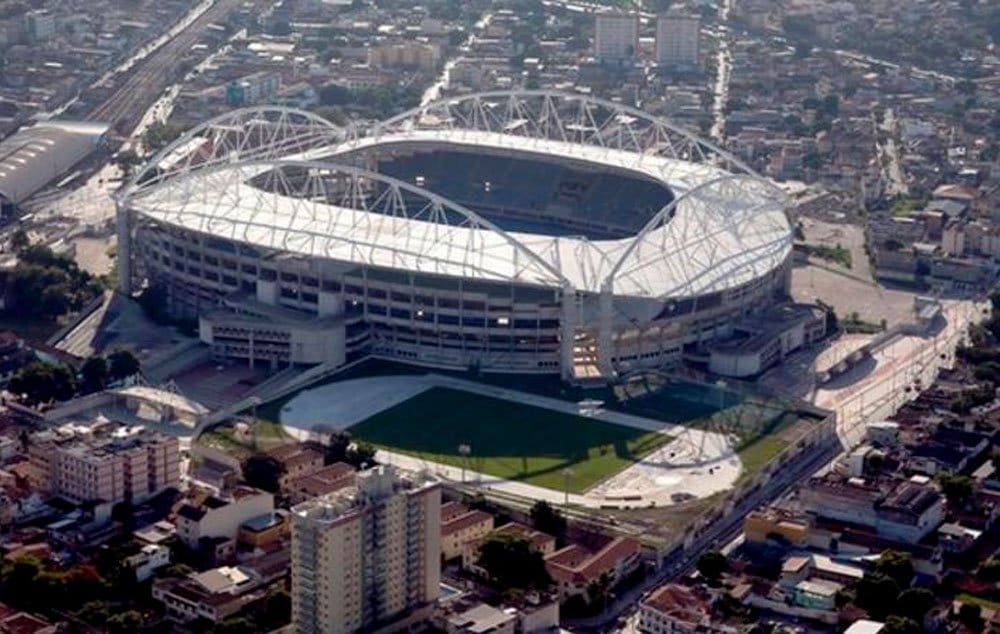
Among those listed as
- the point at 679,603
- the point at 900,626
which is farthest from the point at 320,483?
the point at 900,626

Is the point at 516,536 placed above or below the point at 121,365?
above

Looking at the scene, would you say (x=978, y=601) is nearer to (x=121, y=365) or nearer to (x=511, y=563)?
(x=511, y=563)

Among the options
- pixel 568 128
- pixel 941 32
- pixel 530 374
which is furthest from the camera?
pixel 941 32

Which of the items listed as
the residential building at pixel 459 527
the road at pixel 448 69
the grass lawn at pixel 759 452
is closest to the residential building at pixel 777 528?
the grass lawn at pixel 759 452

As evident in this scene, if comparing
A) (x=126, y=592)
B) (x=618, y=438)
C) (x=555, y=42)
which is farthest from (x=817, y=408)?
(x=555, y=42)

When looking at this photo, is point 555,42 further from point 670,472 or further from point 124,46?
point 670,472

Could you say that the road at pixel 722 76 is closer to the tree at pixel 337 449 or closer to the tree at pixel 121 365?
the tree at pixel 121 365
